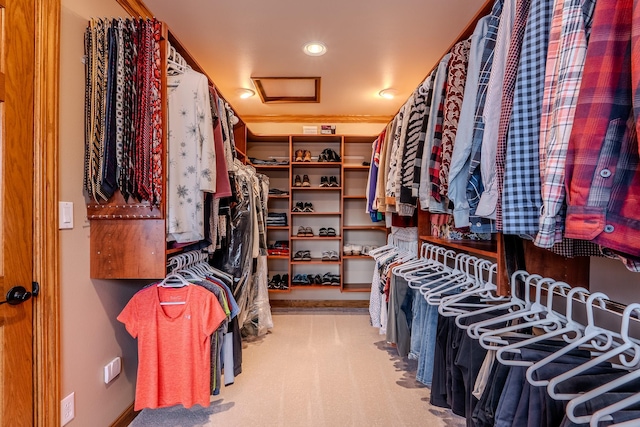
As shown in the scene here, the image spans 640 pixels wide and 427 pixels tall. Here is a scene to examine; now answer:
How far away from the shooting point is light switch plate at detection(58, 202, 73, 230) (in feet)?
4.45

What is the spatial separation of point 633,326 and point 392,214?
5.76 feet

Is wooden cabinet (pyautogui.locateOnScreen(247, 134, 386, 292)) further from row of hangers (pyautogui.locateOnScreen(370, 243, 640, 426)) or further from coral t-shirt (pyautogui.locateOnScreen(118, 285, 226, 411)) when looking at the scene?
coral t-shirt (pyautogui.locateOnScreen(118, 285, 226, 411))

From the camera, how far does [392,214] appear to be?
9.02 feet

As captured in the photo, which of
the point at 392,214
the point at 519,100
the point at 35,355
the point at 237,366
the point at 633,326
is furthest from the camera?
the point at 392,214

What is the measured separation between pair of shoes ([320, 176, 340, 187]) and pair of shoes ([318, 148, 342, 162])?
230 mm

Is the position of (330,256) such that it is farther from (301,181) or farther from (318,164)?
(318,164)

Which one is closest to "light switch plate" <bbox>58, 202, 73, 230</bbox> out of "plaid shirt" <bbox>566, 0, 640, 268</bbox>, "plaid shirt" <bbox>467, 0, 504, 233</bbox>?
"plaid shirt" <bbox>467, 0, 504, 233</bbox>

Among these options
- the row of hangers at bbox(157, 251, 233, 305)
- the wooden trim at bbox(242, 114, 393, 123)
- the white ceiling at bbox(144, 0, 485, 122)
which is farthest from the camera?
the wooden trim at bbox(242, 114, 393, 123)

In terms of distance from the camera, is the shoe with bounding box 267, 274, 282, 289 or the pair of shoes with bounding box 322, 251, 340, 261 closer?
the shoe with bounding box 267, 274, 282, 289

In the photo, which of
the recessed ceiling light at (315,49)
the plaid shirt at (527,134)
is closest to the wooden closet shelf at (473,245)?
the plaid shirt at (527,134)

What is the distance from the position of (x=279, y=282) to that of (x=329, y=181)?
55.9 inches

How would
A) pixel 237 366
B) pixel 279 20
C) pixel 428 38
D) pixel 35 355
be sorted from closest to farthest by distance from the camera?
pixel 35 355, pixel 237 366, pixel 279 20, pixel 428 38

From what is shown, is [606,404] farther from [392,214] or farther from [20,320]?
[392,214]

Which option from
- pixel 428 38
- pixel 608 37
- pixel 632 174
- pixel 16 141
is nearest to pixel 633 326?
pixel 632 174
